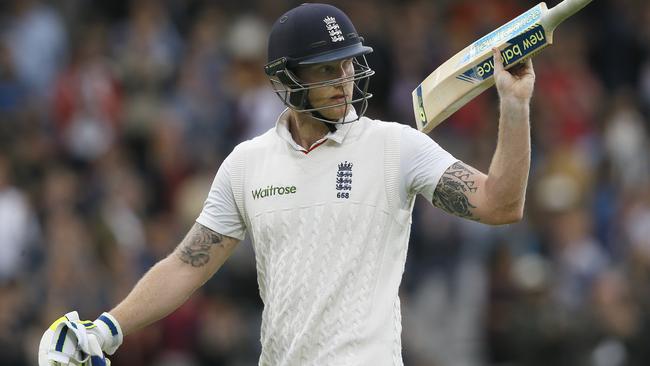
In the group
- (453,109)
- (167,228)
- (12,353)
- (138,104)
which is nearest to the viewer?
(453,109)

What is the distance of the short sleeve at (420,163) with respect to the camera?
19.4 feet

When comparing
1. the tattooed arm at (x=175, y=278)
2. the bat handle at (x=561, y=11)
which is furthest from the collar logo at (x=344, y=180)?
the bat handle at (x=561, y=11)

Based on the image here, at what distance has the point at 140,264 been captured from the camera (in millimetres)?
12688

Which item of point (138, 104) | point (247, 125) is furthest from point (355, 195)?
point (138, 104)

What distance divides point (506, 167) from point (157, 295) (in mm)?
1752

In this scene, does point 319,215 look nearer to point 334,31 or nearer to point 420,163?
point 420,163

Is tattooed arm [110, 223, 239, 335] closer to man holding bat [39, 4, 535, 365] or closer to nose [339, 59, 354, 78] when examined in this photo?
Answer: man holding bat [39, 4, 535, 365]

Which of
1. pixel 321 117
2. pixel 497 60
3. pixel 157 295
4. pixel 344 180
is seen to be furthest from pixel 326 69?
pixel 157 295

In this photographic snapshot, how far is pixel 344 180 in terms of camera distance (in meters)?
6.06

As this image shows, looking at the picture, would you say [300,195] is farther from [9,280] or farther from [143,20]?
[143,20]

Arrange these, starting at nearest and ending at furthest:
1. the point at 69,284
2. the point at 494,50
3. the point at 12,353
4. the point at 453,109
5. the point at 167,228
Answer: the point at 494,50 < the point at 453,109 < the point at 12,353 < the point at 69,284 < the point at 167,228

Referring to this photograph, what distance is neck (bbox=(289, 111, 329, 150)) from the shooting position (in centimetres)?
626

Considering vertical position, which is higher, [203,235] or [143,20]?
[143,20]

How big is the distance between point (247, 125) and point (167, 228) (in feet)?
4.68
